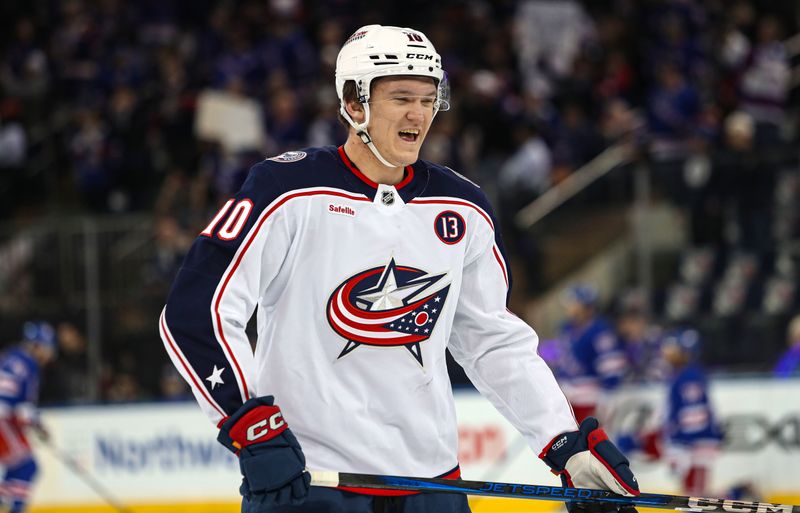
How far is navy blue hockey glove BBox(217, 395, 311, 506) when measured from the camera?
2711 millimetres

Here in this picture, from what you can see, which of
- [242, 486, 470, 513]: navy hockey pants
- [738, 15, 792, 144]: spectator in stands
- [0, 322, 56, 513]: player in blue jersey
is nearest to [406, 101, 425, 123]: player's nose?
[242, 486, 470, 513]: navy hockey pants

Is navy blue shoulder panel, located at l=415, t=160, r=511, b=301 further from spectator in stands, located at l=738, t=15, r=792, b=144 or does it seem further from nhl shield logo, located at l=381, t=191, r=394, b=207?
spectator in stands, located at l=738, t=15, r=792, b=144

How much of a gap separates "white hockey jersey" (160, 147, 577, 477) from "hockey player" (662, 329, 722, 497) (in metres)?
5.64

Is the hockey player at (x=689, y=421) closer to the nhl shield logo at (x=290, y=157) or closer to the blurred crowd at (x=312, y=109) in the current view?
A: the blurred crowd at (x=312, y=109)

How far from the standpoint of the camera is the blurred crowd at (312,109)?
10367mm

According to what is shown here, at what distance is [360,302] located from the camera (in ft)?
9.98

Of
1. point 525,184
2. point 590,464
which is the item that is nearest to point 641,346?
point 525,184

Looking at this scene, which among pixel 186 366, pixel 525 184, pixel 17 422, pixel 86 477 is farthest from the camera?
pixel 525 184

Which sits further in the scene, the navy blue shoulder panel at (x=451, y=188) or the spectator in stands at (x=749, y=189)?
the spectator in stands at (x=749, y=189)

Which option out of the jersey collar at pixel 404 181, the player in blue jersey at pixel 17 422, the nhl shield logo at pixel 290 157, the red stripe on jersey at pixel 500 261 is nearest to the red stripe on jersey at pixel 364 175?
the jersey collar at pixel 404 181

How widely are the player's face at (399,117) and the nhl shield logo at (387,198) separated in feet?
0.23

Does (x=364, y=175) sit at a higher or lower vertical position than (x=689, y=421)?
higher

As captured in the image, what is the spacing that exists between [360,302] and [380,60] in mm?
527

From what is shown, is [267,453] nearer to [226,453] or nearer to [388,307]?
[388,307]
